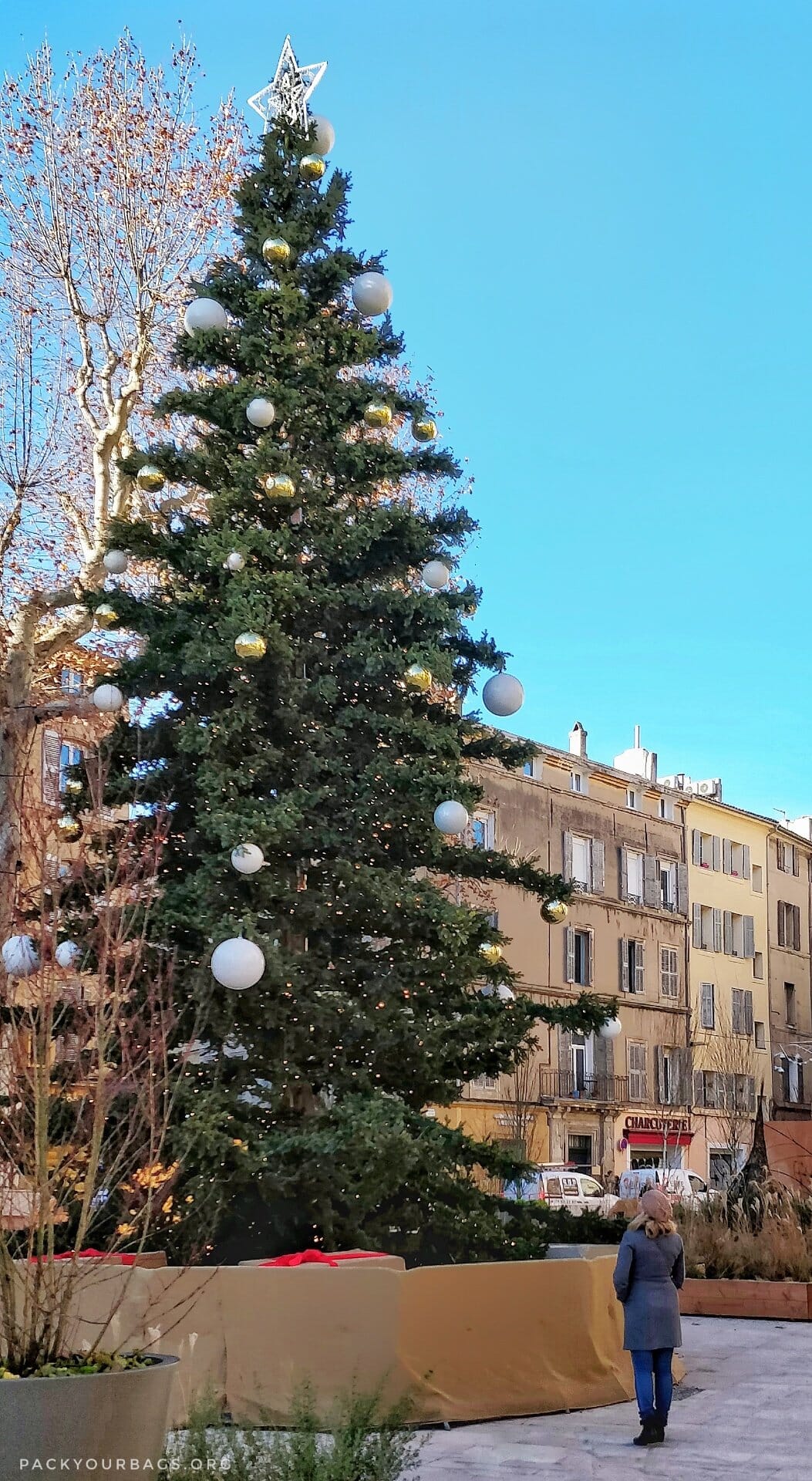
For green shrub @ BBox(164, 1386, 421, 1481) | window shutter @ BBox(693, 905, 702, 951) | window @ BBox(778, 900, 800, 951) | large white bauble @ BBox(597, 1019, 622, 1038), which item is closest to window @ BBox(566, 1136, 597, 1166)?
window shutter @ BBox(693, 905, 702, 951)

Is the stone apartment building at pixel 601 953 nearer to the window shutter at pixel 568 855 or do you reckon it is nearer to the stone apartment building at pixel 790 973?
the window shutter at pixel 568 855

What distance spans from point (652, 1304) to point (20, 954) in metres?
4.52

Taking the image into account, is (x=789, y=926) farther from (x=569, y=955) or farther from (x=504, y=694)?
(x=504, y=694)

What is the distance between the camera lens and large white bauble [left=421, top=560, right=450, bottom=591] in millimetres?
12391

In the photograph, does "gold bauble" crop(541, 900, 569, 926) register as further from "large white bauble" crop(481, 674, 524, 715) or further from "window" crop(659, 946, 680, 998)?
"window" crop(659, 946, 680, 998)

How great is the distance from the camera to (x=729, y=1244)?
16.5 meters

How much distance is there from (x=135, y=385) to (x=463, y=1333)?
13.0 metres

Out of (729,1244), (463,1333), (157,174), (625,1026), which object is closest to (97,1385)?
(463,1333)

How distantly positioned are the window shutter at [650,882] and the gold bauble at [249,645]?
3864cm

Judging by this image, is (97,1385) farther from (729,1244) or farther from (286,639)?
(729,1244)

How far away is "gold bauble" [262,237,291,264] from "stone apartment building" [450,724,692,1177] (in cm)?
2590

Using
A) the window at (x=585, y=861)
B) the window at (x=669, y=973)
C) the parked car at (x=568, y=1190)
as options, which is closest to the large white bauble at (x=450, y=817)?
the parked car at (x=568, y=1190)

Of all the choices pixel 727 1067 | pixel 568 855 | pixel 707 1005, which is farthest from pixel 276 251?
pixel 707 1005

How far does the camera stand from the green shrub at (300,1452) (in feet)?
19.4
